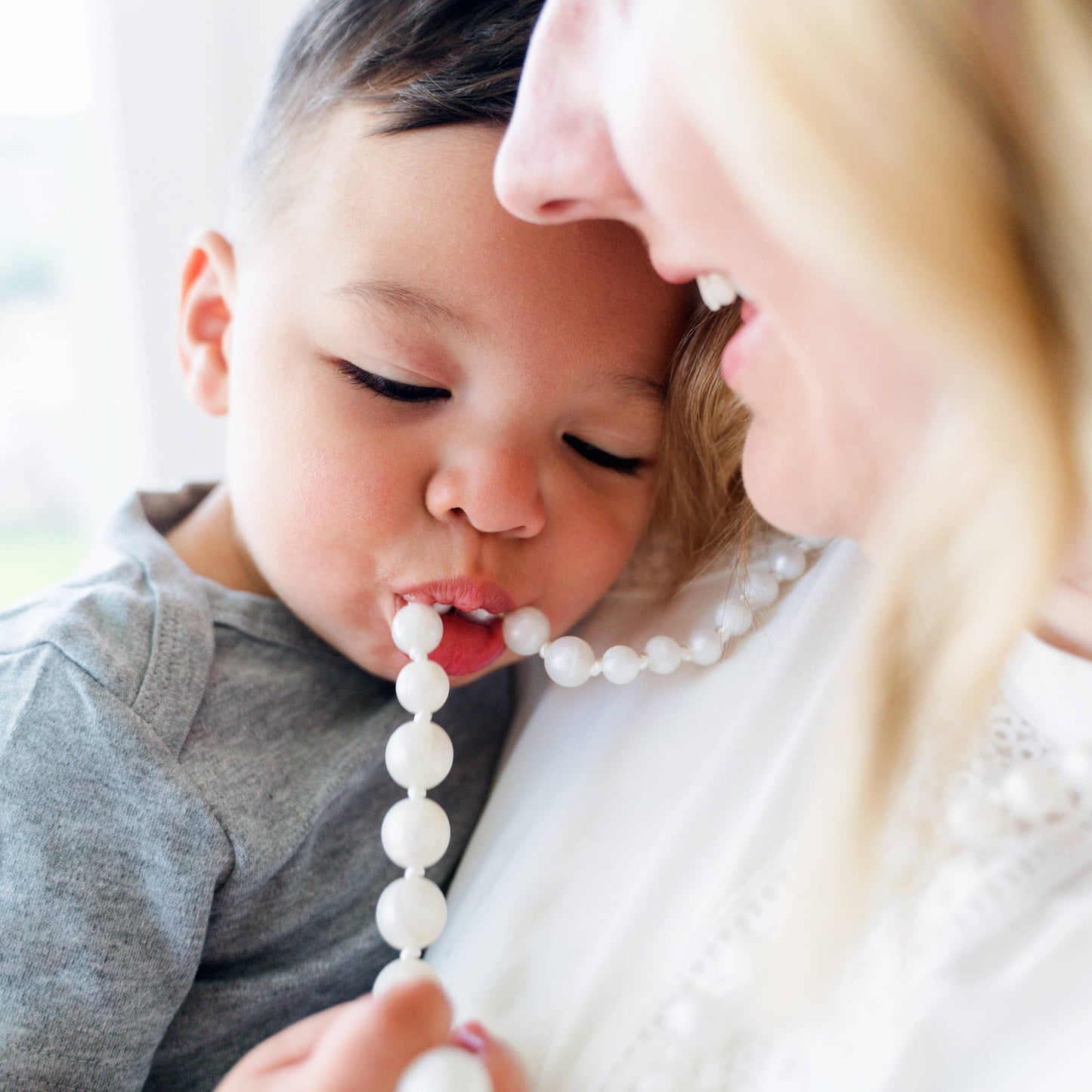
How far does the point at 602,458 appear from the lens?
87 cm

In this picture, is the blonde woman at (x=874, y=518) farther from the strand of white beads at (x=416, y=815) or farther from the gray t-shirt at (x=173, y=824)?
the gray t-shirt at (x=173, y=824)

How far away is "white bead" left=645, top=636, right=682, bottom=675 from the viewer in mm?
839

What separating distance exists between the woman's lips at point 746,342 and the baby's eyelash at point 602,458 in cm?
20

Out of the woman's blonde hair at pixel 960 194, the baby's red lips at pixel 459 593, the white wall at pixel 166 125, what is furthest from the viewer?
the white wall at pixel 166 125

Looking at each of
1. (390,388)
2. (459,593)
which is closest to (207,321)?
(390,388)

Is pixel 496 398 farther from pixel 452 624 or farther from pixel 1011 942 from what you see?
pixel 1011 942

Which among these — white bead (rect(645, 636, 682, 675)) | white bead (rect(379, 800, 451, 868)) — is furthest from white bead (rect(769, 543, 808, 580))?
white bead (rect(379, 800, 451, 868))

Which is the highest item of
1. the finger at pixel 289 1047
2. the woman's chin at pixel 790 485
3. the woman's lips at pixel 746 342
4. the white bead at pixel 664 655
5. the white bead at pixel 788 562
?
the woman's lips at pixel 746 342

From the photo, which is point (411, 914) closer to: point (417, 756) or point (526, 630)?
point (417, 756)

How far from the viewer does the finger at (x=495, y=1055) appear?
608 millimetres

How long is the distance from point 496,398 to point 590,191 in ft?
0.68

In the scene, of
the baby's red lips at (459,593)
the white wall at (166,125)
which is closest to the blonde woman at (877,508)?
the baby's red lips at (459,593)

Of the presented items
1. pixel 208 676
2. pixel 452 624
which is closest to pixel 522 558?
pixel 452 624

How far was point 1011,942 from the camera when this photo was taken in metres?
0.57
